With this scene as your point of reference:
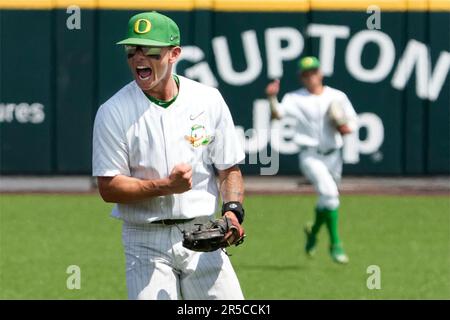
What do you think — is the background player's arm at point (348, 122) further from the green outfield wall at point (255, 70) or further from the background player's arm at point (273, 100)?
the green outfield wall at point (255, 70)

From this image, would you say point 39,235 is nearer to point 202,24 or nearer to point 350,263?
point 350,263

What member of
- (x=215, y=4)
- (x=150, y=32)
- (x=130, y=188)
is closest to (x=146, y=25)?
(x=150, y=32)

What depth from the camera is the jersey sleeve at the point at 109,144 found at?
7.27 metres

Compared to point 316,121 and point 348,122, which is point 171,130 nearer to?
point 348,122

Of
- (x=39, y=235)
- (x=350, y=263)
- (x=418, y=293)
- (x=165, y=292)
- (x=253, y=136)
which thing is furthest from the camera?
(x=253, y=136)

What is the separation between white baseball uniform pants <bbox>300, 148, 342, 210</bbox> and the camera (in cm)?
1454

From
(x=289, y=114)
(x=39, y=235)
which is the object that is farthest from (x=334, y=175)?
(x=39, y=235)

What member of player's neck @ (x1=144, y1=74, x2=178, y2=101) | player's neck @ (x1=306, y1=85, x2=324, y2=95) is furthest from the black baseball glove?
player's neck @ (x1=306, y1=85, x2=324, y2=95)

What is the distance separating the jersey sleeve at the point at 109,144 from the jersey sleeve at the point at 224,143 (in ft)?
1.74

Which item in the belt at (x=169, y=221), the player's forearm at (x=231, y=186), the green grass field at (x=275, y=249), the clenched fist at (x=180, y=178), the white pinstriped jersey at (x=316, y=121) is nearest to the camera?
the clenched fist at (x=180, y=178)

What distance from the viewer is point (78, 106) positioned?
73.7 feet

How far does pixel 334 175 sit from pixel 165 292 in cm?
799

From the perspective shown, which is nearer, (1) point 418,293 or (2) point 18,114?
(1) point 418,293

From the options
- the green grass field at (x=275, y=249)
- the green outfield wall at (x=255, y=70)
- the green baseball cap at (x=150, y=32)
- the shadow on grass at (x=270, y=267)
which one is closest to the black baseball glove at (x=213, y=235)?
the green baseball cap at (x=150, y=32)
